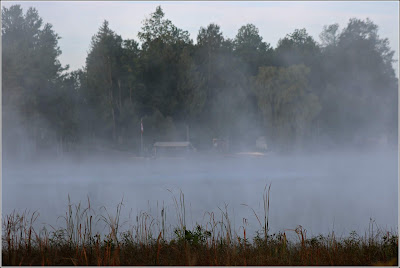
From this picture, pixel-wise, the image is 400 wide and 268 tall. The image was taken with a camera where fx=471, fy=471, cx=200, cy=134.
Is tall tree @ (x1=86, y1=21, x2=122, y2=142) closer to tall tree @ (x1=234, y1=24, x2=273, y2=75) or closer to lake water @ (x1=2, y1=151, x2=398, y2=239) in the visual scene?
lake water @ (x1=2, y1=151, x2=398, y2=239)

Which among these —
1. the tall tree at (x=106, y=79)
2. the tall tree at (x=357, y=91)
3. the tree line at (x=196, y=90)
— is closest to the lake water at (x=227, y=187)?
the tree line at (x=196, y=90)

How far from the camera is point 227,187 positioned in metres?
16.8

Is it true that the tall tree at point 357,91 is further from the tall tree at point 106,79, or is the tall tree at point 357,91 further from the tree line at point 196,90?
the tall tree at point 106,79

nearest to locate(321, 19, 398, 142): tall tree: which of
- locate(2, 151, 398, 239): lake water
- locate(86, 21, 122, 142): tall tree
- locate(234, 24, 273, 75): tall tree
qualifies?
locate(2, 151, 398, 239): lake water

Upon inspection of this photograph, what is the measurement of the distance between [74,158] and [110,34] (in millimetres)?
9049

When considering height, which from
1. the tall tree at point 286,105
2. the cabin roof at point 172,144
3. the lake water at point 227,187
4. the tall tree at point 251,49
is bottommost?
the lake water at point 227,187

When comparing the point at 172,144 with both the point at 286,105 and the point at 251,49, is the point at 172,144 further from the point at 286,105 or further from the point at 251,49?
the point at 251,49

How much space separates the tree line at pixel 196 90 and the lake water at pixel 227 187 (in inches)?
93.2

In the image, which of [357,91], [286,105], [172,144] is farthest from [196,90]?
[357,91]

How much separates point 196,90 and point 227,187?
15.9 meters

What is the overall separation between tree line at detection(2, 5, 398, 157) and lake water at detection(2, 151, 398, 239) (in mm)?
2369

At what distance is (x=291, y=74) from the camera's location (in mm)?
29391

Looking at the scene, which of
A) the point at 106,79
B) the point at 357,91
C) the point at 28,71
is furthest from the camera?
the point at 357,91

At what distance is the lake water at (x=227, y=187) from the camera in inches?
Answer: 409
